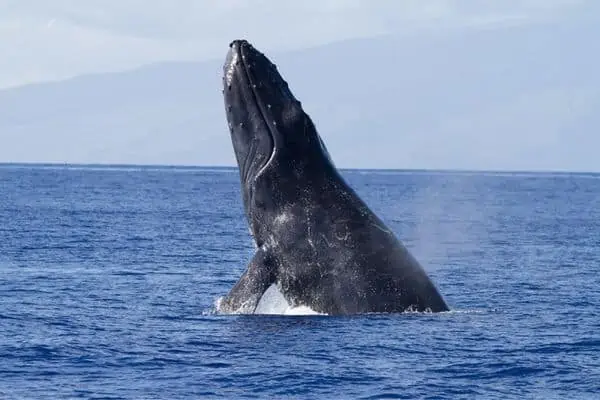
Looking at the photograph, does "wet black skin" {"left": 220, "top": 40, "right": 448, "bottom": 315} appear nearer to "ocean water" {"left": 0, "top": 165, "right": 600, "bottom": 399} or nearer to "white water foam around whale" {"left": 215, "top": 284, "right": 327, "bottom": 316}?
"white water foam around whale" {"left": 215, "top": 284, "right": 327, "bottom": 316}

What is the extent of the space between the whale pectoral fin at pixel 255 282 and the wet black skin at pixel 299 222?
0.06 ft

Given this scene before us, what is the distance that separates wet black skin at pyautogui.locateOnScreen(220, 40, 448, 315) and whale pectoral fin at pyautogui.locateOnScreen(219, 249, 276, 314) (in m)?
0.02

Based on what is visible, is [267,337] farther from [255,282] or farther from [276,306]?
[276,306]

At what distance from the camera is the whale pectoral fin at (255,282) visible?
21.6 meters

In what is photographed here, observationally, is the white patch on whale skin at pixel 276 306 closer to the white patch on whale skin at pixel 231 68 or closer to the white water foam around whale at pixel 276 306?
the white water foam around whale at pixel 276 306

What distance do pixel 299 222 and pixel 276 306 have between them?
1548mm

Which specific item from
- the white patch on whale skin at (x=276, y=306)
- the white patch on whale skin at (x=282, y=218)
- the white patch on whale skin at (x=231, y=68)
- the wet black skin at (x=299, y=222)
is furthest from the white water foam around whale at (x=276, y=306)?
the white patch on whale skin at (x=231, y=68)

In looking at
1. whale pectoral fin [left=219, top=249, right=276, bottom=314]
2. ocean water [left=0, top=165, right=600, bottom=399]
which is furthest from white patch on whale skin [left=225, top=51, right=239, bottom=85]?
ocean water [left=0, top=165, right=600, bottom=399]

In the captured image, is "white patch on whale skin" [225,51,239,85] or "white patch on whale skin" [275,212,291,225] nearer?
"white patch on whale skin" [275,212,291,225]

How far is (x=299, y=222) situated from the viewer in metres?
21.8

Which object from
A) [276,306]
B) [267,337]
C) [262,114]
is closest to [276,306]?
[276,306]

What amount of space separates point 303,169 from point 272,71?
1826 millimetres

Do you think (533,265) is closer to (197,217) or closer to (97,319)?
(97,319)

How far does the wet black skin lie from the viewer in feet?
70.5
